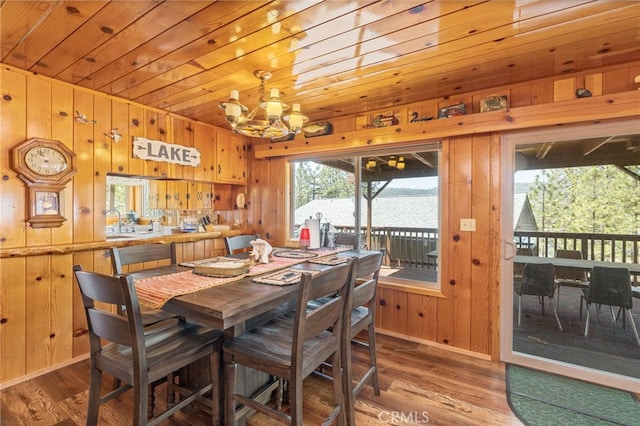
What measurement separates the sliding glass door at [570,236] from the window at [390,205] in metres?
0.64

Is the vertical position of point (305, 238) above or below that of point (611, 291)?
above

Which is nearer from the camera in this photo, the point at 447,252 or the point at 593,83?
the point at 593,83

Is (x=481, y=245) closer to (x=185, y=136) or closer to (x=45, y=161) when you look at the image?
(x=185, y=136)

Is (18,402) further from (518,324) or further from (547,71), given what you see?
(547,71)

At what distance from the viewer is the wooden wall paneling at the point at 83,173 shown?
249 cm

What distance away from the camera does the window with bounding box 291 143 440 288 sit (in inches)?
117

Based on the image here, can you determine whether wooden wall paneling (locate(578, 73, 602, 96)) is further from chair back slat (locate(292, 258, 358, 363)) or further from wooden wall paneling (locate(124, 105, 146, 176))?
wooden wall paneling (locate(124, 105, 146, 176))

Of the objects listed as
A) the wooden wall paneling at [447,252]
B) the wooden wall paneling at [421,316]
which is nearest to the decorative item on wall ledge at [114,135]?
the wooden wall paneling at [447,252]

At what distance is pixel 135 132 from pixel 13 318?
1.71 metres

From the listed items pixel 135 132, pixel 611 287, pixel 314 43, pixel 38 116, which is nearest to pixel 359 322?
pixel 314 43

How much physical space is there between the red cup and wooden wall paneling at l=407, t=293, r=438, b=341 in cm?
114

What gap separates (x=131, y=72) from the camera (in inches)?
88.3

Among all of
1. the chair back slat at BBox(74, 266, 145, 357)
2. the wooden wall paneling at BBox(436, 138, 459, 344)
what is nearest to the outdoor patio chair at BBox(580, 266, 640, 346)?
the wooden wall paneling at BBox(436, 138, 459, 344)

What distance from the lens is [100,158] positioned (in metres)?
2.64
